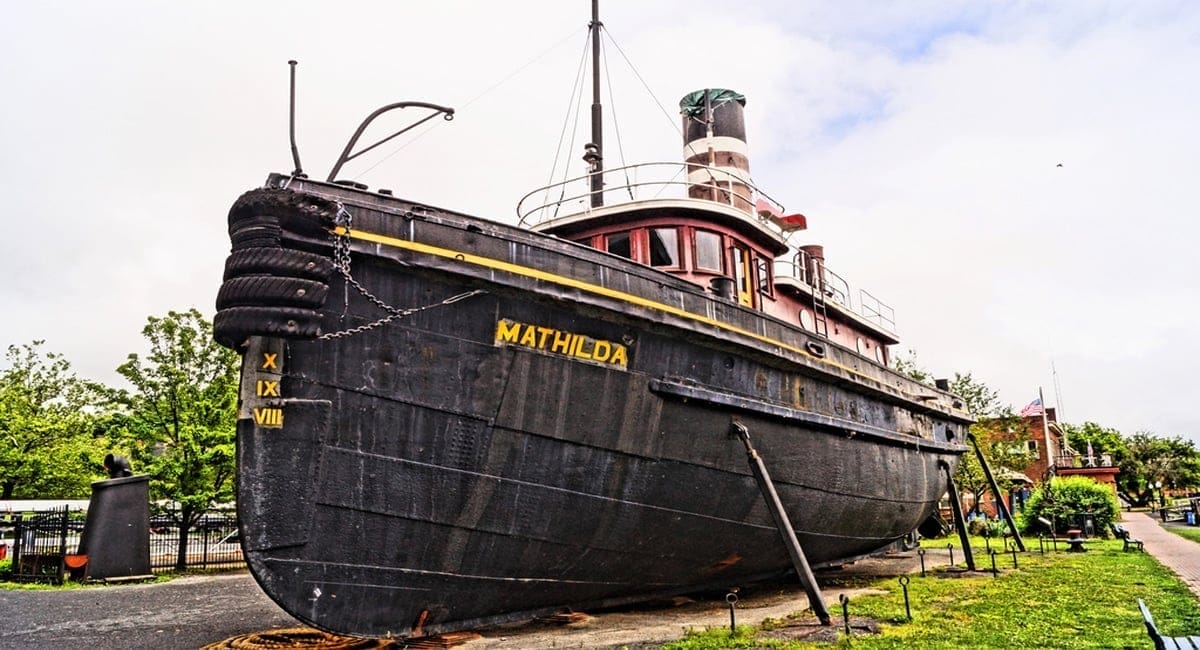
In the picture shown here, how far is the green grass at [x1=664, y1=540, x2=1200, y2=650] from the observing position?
21.3ft

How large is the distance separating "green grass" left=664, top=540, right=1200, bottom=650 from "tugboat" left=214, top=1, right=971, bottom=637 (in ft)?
3.25

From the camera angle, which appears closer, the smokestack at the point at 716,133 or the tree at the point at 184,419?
the smokestack at the point at 716,133

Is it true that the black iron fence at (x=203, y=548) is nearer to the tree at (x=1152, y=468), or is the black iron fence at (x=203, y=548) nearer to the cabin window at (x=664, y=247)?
the cabin window at (x=664, y=247)

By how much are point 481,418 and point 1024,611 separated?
19.6 feet

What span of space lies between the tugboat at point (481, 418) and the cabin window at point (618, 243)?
4.34 feet

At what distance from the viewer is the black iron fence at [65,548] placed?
45.3 ft

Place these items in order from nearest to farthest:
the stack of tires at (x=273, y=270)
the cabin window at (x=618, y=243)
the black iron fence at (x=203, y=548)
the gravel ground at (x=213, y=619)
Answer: the stack of tires at (x=273, y=270)
the gravel ground at (x=213, y=619)
the cabin window at (x=618, y=243)
the black iron fence at (x=203, y=548)

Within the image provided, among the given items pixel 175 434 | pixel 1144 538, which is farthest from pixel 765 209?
pixel 1144 538

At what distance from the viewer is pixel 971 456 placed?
85.6 ft

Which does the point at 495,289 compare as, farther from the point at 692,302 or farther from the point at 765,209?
the point at 765,209

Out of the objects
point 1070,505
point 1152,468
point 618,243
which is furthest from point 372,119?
point 1152,468

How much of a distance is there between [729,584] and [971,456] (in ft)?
67.2

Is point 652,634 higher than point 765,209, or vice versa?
point 765,209

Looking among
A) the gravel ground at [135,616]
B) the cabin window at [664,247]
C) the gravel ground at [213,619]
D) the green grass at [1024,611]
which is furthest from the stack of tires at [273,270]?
the cabin window at [664,247]
